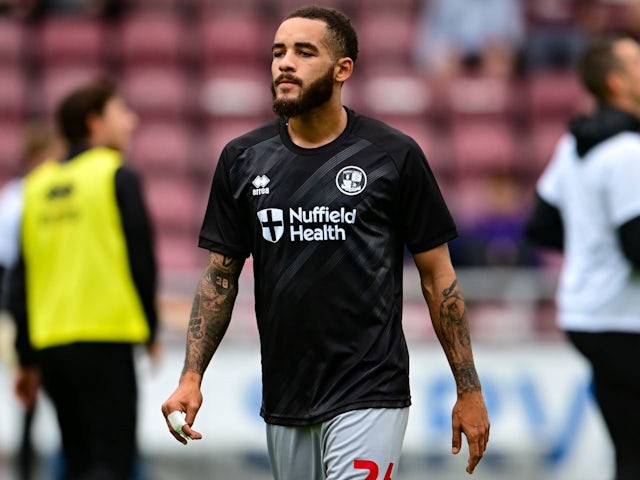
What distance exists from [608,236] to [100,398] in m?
2.49

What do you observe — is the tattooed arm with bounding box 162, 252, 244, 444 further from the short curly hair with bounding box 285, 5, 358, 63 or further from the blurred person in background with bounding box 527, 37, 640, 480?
the blurred person in background with bounding box 527, 37, 640, 480

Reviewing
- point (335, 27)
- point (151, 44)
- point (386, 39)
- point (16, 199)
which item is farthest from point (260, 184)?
point (151, 44)

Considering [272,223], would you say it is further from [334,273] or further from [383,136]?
[383,136]

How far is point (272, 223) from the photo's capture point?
4.80m

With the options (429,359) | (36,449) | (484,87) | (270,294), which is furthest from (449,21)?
(270,294)

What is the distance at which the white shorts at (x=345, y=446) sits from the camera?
4.67 m

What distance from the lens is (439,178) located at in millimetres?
13477

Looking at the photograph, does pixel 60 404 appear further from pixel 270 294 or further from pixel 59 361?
pixel 270 294

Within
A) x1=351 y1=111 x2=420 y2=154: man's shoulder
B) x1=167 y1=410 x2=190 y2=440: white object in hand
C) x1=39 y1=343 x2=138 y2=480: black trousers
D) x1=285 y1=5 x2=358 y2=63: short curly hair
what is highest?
x1=285 y1=5 x2=358 y2=63: short curly hair

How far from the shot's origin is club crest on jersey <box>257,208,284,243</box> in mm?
4785

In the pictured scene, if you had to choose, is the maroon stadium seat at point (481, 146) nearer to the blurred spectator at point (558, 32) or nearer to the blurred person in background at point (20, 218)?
the blurred spectator at point (558, 32)

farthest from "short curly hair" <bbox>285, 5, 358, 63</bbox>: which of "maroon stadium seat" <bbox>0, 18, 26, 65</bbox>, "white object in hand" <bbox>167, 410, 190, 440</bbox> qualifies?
"maroon stadium seat" <bbox>0, 18, 26, 65</bbox>

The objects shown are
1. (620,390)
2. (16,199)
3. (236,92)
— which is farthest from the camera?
(236,92)

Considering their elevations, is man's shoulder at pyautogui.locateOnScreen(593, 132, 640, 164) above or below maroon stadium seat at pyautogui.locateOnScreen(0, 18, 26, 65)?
below
